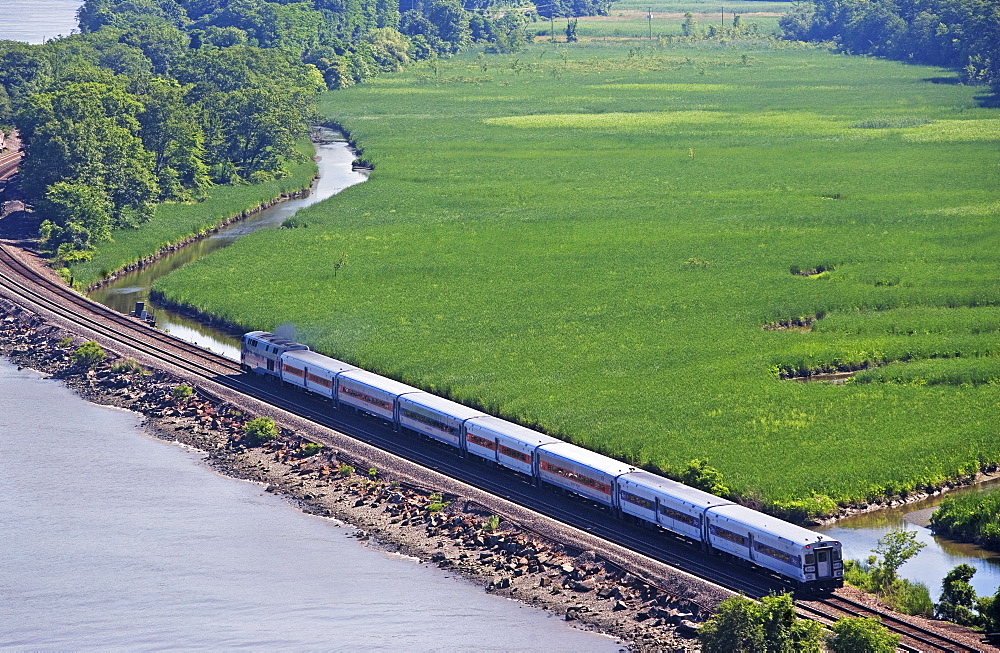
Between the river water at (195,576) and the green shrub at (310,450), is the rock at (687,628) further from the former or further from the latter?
the green shrub at (310,450)

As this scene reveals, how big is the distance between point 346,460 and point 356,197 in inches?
3104

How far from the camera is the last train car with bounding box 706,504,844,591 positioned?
52844 millimetres

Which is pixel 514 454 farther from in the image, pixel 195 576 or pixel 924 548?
pixel 924 548

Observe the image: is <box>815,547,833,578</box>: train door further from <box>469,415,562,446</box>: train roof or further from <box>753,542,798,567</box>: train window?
<box>469,415,562,446</box>: train roof

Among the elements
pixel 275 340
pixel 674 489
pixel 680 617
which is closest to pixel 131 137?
pixel 275 340

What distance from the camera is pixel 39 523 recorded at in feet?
212

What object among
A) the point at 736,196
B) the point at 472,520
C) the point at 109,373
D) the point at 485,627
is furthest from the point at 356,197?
the point at 485,627

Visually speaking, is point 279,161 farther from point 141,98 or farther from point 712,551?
point 712,551

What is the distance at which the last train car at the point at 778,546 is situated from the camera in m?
52.8

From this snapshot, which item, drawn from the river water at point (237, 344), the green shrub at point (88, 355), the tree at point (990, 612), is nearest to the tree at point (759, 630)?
the tree at point (990, 612)

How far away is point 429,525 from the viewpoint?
6347 cm

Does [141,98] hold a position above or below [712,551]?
above

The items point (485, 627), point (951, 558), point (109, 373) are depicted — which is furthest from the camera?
point (109, 373)

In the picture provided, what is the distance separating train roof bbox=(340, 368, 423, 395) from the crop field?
3969 millimetres
